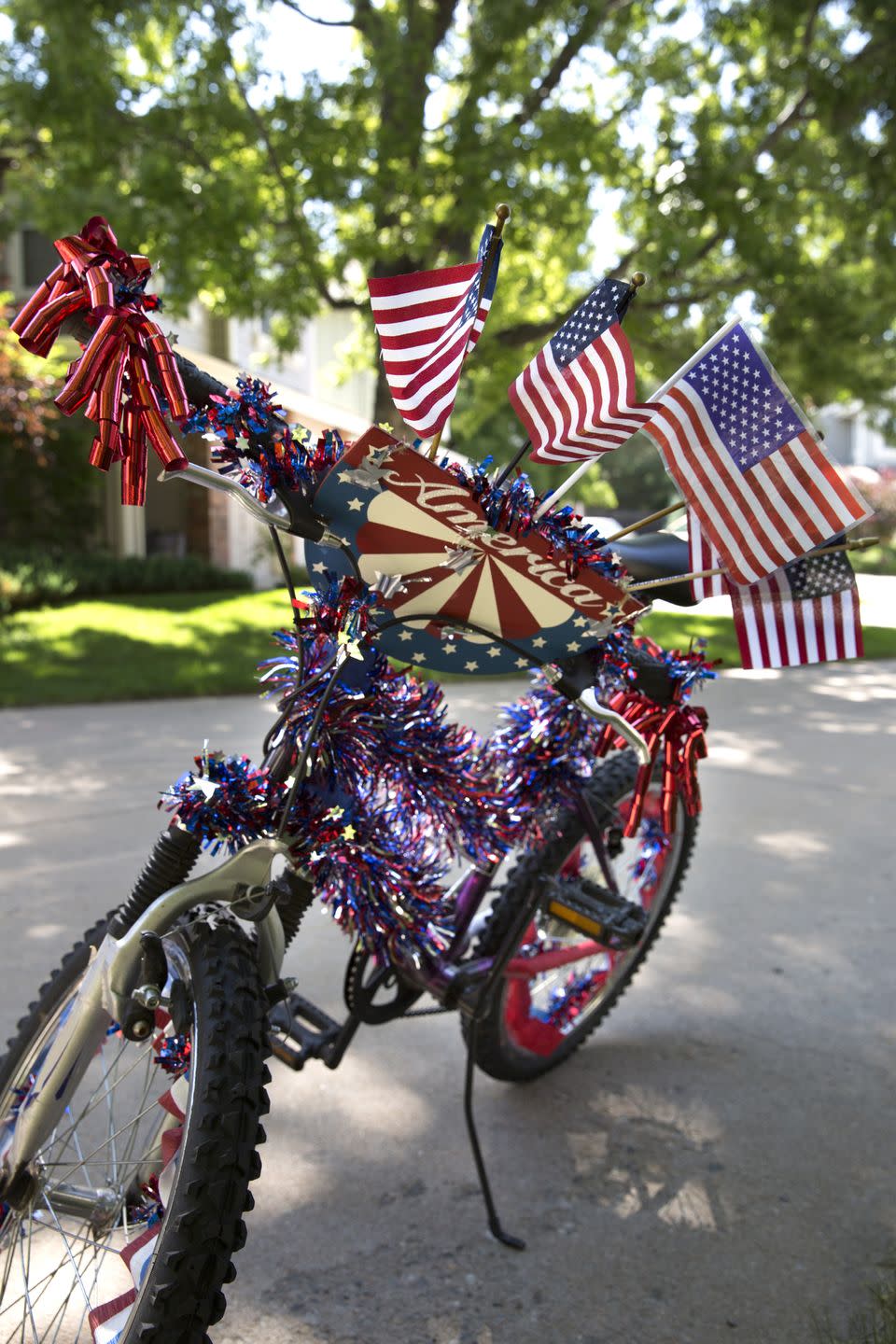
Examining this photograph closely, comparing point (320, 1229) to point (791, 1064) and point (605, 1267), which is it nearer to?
point (605, 1267)

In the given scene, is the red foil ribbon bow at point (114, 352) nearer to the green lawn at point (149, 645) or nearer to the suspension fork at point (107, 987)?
the suspension fork at point (107, 987)

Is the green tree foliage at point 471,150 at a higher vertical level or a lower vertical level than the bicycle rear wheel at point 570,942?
higher

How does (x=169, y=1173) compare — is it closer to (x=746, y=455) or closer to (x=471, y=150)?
(x=746, y=455)

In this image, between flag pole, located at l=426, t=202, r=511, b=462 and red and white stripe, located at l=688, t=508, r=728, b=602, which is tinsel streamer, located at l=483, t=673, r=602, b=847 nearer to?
red and white stripe, located at l=688, t=508, r=728, b=602

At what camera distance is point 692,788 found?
2.17 m

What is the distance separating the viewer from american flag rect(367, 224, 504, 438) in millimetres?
1504

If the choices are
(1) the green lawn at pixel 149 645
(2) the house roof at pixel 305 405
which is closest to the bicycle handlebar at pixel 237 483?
(1) the green lawn at pixel 149 645

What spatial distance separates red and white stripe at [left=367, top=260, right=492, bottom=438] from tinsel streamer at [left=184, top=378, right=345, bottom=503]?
0.12m

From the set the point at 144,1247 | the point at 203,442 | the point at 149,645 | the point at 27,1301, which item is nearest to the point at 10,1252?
the point at 27,1301

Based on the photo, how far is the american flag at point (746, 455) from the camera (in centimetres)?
162

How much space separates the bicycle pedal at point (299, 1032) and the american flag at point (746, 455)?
3.95 ft

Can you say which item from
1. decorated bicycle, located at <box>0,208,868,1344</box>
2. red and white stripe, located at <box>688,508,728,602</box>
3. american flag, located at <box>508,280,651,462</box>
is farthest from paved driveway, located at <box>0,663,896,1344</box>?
american flag, located at <box>508,280,651,462</box>

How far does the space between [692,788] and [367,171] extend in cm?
859

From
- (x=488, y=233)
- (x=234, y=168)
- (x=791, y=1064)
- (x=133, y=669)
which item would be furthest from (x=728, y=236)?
(x=488, y=233)
